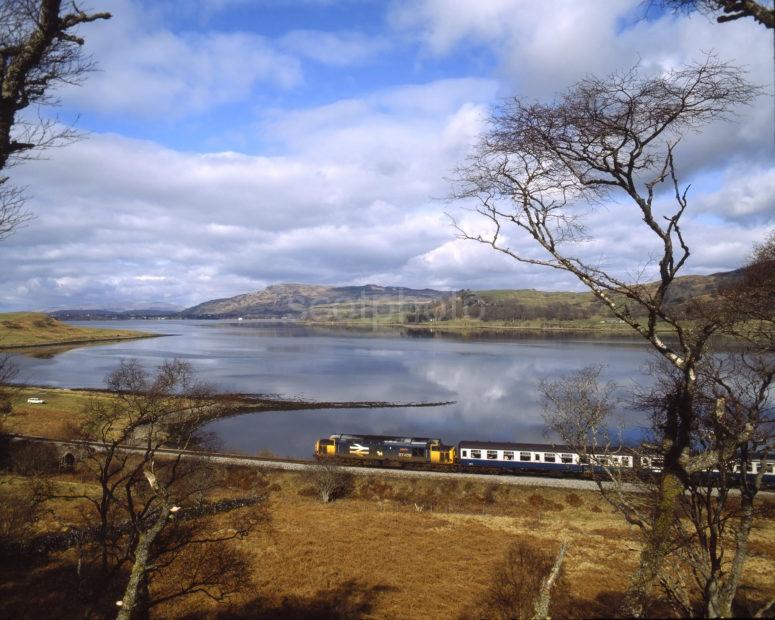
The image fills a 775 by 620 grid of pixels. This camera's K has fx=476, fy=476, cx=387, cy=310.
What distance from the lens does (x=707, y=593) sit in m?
5.53

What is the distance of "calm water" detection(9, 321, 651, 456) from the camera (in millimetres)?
46281

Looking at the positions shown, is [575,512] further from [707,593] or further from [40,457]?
[40,457]

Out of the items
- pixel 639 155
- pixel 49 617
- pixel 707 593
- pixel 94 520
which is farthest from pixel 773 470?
pixel 94 520

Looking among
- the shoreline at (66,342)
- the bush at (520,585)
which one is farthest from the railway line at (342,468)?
the shoreline at (66,342)

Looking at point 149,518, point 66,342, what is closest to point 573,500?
point 149,518

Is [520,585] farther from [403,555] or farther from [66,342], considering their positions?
[66,342]

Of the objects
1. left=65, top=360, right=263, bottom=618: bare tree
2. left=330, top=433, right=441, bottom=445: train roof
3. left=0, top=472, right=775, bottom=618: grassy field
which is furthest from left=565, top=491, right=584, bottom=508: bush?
left=65, top=360, right=263, bottom=618: bare tree

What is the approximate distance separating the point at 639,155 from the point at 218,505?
26740mm

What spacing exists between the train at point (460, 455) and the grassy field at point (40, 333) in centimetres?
11858

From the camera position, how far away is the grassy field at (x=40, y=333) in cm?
12650

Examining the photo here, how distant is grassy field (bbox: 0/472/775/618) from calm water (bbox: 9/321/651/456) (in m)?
10.4

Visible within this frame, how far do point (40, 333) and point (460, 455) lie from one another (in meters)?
152

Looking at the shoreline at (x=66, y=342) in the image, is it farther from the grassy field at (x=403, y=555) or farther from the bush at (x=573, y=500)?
the bush at (x=573, y=500)

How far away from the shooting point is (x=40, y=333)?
140000 mm
